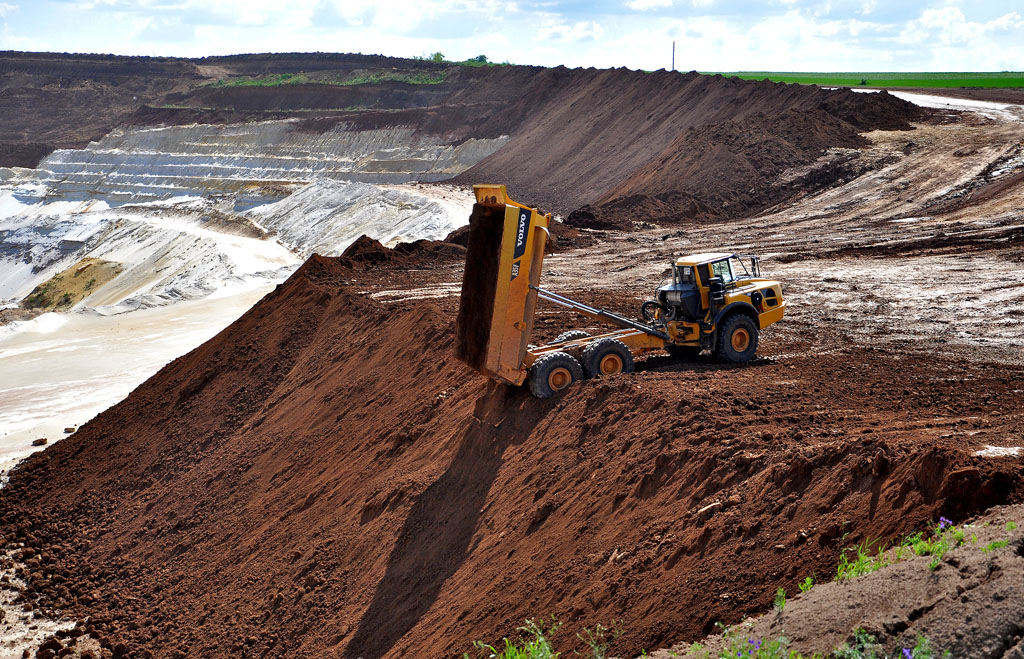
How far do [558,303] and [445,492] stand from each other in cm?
294

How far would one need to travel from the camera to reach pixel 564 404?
11844mm

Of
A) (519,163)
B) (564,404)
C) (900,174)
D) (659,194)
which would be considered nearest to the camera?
(564,404)

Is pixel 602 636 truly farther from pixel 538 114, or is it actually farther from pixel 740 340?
pixel 538 114

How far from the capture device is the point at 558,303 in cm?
1256

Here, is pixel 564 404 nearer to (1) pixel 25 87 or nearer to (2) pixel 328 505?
(2) pixel 328 505

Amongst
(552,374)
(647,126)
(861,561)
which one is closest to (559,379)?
(552,374)

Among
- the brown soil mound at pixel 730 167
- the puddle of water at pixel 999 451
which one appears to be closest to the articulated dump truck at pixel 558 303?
the puddle of water at pixel 999 451

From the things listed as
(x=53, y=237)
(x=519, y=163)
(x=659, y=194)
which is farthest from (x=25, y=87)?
(x=659, y=194)

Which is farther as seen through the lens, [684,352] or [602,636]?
[684,352]

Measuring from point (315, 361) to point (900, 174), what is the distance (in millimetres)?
21683

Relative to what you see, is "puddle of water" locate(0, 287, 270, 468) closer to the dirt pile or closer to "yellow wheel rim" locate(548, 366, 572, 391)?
"yellow wheel rim" locate(548, 366, 572, 391)

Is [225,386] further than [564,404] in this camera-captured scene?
Yes

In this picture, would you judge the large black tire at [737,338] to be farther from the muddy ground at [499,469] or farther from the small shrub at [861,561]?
the small shrub at [861,561]

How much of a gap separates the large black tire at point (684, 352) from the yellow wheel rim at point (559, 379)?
2.21 metres
